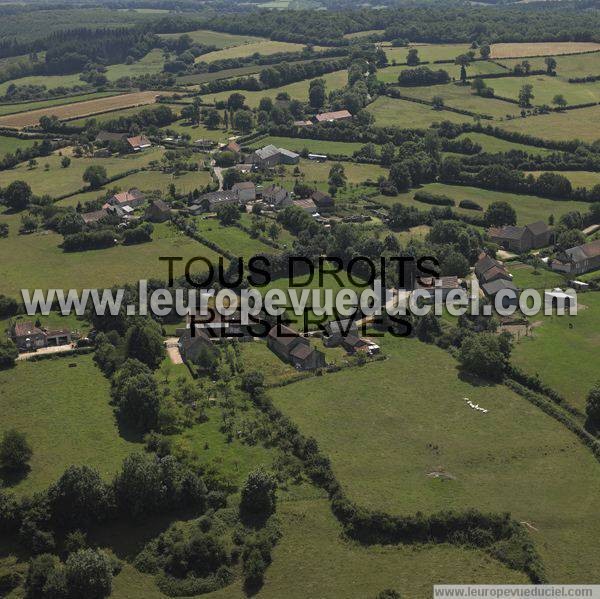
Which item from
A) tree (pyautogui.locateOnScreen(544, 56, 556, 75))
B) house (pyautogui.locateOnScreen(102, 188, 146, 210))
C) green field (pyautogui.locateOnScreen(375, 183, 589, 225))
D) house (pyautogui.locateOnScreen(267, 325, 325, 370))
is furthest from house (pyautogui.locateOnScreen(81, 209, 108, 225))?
tree (pyautogui.locateOnScreen(544, 56, 556, 75))

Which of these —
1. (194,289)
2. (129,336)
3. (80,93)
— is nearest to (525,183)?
(194,289)

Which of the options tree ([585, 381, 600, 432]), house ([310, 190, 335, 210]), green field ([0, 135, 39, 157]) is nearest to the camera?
tree ([585, 381, 600, 432])

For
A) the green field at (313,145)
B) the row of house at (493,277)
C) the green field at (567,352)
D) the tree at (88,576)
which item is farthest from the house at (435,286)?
the green field at (313,145)

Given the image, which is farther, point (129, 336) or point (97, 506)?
point (129, 336)

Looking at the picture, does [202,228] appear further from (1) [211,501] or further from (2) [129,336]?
(1) [211,501]

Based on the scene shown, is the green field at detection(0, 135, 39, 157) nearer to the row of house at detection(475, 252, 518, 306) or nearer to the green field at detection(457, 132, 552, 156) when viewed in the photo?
the green field at detection(457, 132, 552, 156)

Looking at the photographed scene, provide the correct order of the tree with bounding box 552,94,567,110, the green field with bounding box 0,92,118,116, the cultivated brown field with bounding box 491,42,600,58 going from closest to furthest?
the tree with bounding box 552,94,567,110 < the green field with bounding box 0,92,118,116 < the cultivated brown field with bounding box 491,42,600,58

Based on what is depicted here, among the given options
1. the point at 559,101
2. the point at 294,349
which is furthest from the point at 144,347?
the point at 559,101
